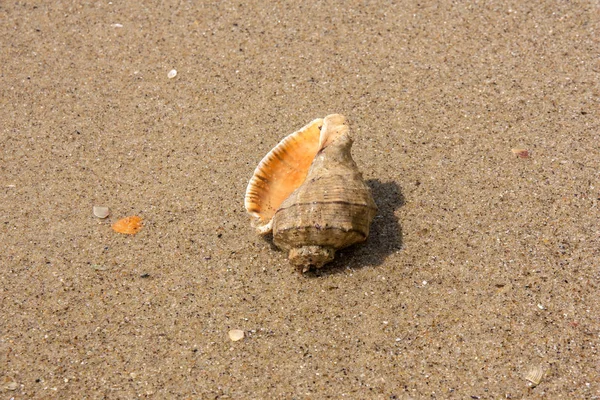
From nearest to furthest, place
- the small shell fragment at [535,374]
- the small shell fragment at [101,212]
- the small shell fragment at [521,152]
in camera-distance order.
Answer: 1. the small shell fragment at [535,374]
2. the small shell fragment at [101,212]
3. the small shell fragment at [521,152]

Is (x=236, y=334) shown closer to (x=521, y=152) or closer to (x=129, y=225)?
(x=129, y=225)

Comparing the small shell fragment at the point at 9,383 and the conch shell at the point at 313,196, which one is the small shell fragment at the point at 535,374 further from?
the small shell fragment at the point at 9,383

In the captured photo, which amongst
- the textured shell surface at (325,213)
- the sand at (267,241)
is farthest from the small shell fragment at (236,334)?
the textured shell surface at (325,213)

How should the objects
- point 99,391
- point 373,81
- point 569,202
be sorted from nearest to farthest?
point 99,391 < point 569,202 < point 373,81

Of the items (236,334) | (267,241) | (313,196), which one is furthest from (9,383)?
(313,196)

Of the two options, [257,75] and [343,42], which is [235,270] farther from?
[343,42]

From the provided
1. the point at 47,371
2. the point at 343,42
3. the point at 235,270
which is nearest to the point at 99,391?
the point at 47,371
